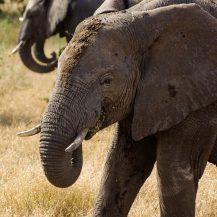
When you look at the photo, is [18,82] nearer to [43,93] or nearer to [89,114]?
[43,93]

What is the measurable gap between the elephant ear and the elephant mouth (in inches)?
200

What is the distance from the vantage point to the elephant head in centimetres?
365

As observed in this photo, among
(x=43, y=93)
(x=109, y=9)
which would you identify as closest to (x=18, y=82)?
(x=43, y=93)

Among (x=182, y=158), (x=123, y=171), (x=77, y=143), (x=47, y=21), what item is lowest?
(x=47, y=21)

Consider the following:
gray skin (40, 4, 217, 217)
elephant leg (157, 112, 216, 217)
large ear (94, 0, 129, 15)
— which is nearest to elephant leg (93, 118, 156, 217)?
gray skin (40, 4, 217, 217)

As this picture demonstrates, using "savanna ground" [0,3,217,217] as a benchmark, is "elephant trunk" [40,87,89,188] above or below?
above

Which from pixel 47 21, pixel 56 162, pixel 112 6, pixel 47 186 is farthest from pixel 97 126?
pixel 47 21

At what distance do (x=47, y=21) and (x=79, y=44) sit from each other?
17.4 feet

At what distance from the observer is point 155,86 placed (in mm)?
3883

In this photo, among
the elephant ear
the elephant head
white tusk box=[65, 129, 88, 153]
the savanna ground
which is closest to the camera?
white tusk box=[65, 129, 88, 153]

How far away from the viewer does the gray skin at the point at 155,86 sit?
12.0ft

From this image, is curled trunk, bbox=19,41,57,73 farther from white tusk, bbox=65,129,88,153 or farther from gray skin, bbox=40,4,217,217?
white tusk, bbox=65,129,88,153

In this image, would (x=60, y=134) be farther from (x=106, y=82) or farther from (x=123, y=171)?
(x=123, y=171)

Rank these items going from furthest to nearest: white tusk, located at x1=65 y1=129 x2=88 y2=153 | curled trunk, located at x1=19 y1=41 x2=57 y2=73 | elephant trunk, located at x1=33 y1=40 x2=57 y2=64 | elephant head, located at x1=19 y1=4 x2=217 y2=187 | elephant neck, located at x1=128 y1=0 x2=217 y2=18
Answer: elephant trunk, located at x1=33 y1=40 x2=57 y2=64 → curled trunk, located at x1=19 y1=41 x2=57 y2=73 → elephant neck, located at x1=128 y1=0 x2=217 y2=18 → elephant head, located at x1=19 y1=4 x2=217 y2=187 → white tusk, located at x1=65 y1=129 x2=88 y2=153
